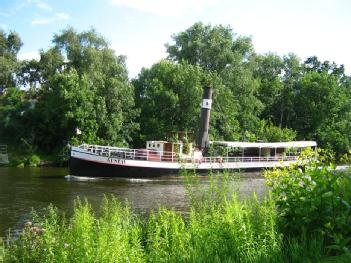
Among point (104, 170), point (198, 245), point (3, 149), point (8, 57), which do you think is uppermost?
point (8, 57)

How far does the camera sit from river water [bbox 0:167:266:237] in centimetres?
1636

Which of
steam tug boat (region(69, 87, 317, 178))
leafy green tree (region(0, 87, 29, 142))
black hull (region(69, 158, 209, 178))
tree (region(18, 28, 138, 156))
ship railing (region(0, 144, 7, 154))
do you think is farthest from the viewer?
leafy green tree (region(0, 87, 29, 142))

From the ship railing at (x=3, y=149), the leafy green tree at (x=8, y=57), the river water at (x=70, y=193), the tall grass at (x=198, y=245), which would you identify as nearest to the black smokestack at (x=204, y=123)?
the river water at (x=70, y=193)

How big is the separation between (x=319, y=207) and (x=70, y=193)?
17.2 meters

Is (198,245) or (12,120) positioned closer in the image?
(198,245)

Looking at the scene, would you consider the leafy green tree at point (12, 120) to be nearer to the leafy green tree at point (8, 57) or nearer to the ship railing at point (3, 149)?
the ship railing at point (3, 149)

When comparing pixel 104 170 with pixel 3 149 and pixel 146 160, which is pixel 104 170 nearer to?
pixel 146 160

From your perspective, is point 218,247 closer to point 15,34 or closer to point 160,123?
point 160,123

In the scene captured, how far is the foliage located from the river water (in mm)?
8259

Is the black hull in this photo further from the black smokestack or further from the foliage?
the foliage

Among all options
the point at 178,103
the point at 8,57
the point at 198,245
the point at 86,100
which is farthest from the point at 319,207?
the point at 8,57

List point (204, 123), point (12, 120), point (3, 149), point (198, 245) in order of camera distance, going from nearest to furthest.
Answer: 1. point (198, 245)
2. point (204, 123)
3. point (3, 149)
4. point (12, 120)

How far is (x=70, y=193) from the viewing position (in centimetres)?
2130

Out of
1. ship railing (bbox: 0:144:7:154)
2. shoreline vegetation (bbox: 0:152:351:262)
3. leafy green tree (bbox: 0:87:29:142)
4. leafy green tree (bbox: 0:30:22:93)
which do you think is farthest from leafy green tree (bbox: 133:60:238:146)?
shoreline vegetation (bbox: 0:152:351:262)
